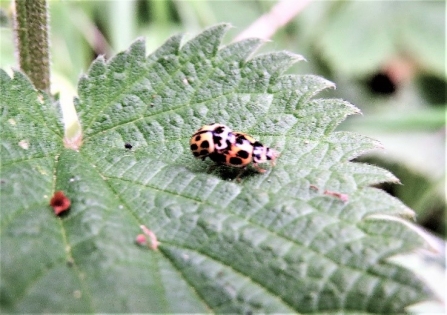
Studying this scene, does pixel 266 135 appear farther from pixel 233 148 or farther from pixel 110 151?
pixel 110 151

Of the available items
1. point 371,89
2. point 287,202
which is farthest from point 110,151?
point 371,89

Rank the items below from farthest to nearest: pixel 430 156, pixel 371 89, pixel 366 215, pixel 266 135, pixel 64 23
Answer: pixel 371 89, pixel 430 156, pixel 64 23, pixel 266 135, pixel 366 215

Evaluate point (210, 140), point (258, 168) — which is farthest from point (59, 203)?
point (258, 168)

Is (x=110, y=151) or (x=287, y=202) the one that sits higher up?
(x=110, y=151)

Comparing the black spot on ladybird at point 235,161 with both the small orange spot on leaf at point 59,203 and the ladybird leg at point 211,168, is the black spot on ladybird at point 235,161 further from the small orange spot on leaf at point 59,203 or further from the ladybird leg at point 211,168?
the small orange spot on leaf at point 59,203

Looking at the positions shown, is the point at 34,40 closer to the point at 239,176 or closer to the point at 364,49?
the point at 239,176

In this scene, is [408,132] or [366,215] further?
[408,132]

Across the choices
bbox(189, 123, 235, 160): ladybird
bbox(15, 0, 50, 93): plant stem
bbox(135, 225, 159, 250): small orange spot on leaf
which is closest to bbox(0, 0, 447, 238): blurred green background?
bbox(15, 0, 50, 93): plant stem

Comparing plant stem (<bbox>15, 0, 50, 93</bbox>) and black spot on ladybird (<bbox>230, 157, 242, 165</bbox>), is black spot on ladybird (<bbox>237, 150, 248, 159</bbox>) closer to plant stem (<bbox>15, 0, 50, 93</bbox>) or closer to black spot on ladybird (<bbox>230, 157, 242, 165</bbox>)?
black spot on ladybird (<bbox>230, 157, 242, 165</bbox>)

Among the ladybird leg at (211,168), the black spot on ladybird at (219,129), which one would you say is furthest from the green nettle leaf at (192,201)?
the black spot on ladybird at (219,129)
